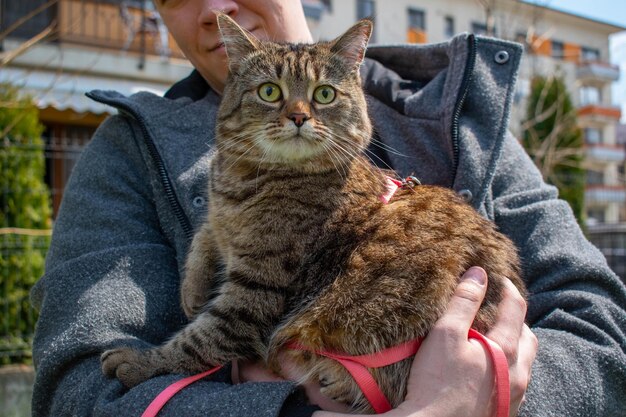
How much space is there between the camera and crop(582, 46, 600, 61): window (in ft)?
95.9

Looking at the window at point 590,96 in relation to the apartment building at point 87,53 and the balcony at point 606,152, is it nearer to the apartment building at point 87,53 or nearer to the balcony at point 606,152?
the balcony at point 606,152

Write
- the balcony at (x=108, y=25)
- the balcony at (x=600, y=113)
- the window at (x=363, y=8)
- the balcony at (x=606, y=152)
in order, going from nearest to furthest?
1. the balcony at (x=108, y=25)
2. the window at (x=363, y=8)
3. the balcony at (x=606, y=152)
4. the balcony at (x=600, y=113)

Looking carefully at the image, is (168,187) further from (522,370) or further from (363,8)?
(363,8)

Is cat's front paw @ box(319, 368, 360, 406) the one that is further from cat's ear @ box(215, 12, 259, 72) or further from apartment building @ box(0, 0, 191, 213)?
apartment building @ box(0, 0, 191, 213)

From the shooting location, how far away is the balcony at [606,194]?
2302cm

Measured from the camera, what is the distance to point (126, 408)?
146 centimetres

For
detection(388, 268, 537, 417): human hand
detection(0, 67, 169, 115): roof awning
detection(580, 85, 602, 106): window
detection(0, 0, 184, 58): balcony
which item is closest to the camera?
detection(388, 268, 537, 417): human hand

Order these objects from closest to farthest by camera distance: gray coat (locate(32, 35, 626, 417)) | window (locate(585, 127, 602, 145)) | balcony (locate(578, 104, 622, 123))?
gray coat (locate(32, 35, 626, 417)) < balcony (locate(578, 104, 622, 123)) < window (locate(585, 127, 602, 145))

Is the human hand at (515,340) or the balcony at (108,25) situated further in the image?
the balcony at (108,25)

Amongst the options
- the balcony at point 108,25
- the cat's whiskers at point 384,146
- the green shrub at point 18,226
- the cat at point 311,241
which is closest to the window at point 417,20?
the balcony at point 108,25

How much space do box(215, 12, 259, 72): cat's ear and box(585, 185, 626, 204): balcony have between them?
23.0 m

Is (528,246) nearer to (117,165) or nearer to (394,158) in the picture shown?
(394,158)

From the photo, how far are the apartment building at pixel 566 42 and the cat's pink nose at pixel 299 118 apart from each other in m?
9.08

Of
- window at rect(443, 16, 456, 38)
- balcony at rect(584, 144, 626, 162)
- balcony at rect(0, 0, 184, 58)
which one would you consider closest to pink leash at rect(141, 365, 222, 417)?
balcony at rect(0, 0, 184, 58)
